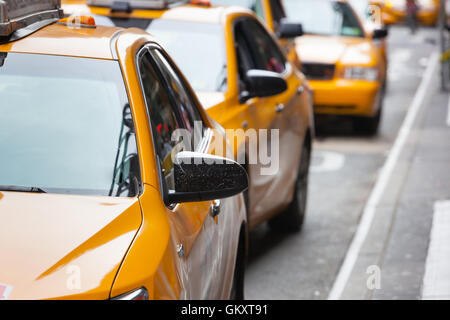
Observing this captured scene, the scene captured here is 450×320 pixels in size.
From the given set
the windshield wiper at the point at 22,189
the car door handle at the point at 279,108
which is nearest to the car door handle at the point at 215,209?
the windshield wiper at the point at 22,189

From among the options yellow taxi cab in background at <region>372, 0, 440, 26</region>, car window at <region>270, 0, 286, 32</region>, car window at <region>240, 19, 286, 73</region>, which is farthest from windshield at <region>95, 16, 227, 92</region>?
yellow taxi cab in background at <region>372, 0, 440, 26</region>

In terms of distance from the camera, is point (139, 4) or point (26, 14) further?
point (139, 4)

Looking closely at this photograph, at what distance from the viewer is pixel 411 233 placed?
25.5ft

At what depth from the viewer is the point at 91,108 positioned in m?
3.75

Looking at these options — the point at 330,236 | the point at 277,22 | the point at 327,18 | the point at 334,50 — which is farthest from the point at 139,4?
the point at 327,18

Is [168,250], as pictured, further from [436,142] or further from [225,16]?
[436,142]

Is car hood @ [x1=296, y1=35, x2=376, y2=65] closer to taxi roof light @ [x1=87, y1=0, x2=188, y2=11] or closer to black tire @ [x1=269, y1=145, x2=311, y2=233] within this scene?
black tire @ [x1=269, y1=145, x2=311, y2=233]

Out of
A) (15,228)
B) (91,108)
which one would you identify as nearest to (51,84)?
(91,108)

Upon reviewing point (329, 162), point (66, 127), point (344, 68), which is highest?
point (66, 127)

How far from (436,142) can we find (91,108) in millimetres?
8945

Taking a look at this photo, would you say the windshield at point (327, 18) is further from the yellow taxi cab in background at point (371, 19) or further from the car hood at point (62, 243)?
the car hood at point (62, 243)

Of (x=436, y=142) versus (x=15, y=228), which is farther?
(x=436, y=142)

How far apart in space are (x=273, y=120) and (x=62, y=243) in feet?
13.5

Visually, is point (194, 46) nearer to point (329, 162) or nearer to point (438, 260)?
point (438, 260)
